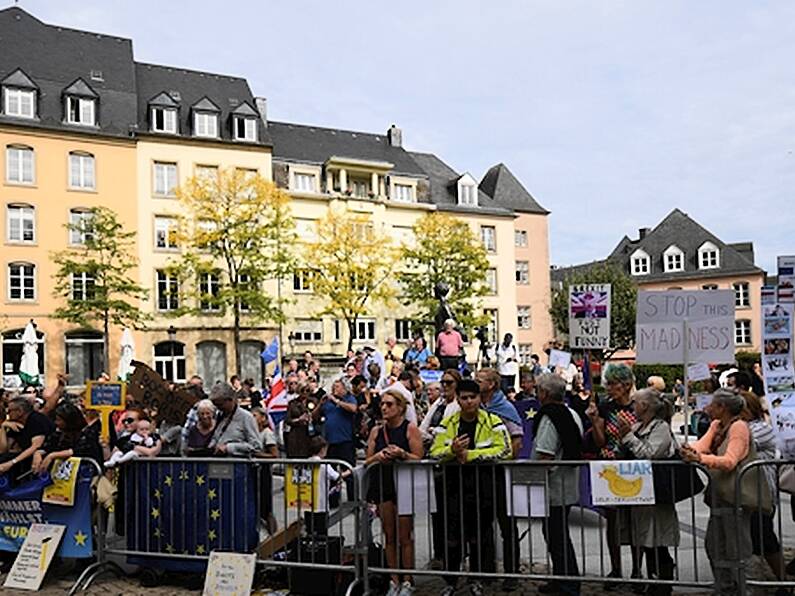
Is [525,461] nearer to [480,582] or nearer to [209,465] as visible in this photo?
[480,582]

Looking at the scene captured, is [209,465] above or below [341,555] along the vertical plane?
above

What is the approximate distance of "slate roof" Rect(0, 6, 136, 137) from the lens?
42625 mm

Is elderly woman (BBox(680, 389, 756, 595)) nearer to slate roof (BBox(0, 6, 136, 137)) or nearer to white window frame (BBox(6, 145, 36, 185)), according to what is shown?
white window frame (BBox(6, 145, 36, 185))

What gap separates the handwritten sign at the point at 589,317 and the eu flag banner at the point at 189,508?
221 inches

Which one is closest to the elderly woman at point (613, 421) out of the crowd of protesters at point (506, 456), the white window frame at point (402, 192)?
the crowd of protesters at point (506, 456)

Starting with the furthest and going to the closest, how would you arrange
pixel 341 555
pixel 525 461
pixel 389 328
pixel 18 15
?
pixel 389 328 → pixel 18 15 → pixel 341 555 → pixel 525 461

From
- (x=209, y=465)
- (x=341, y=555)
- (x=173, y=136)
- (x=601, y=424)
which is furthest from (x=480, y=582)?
(x=173, y=136)

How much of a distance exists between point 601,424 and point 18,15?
155 feet

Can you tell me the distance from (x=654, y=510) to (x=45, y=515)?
572cm

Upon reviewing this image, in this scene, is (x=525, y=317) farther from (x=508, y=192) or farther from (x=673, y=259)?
(x=673, y=259)

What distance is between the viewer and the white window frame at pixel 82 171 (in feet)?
139

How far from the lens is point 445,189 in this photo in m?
58.6

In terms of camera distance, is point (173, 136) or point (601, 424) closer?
point (601, 424)

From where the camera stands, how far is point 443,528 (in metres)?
7.04
